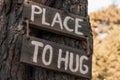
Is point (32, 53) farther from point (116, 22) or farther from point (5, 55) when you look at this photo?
point (116, 22)

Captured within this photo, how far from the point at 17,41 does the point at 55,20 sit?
288mm

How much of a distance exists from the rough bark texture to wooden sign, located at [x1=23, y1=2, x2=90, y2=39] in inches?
1.9

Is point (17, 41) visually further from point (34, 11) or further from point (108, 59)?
point (108, 59)

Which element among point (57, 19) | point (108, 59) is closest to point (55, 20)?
point (57, 19)

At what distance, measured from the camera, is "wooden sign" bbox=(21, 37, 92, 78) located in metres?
2.26

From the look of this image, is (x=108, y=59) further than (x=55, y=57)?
Yes

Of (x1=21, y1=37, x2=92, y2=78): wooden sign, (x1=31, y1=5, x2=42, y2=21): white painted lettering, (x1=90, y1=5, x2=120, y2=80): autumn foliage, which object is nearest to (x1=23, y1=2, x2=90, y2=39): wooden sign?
(x1=31, y1=5, x2=42, y2=21): white painted lettering

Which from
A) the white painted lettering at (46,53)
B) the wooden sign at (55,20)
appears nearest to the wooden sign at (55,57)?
the white painted lettering at (46,53)

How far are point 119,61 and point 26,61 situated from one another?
935cm

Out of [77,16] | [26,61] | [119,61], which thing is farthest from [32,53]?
[119,61]

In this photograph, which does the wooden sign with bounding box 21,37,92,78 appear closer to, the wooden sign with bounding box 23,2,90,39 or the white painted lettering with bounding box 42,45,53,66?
the white painted lettering with bounding box 42,45,53,66

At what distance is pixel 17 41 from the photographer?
2.34 metres

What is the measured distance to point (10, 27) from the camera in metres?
2.42

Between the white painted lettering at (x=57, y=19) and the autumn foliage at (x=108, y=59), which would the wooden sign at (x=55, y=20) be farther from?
the autumn foliage at (x=108, y=59)
